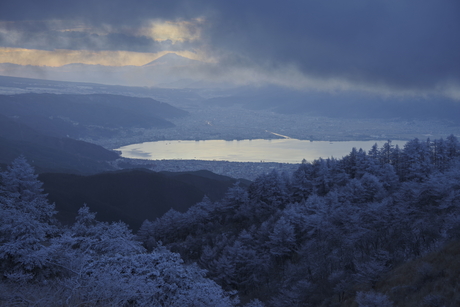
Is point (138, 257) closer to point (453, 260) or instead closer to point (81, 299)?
point (81, 299)

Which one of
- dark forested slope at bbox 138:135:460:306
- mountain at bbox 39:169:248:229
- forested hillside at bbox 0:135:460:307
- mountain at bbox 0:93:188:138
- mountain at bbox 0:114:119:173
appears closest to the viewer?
forested hillside at bbox 0:135:460:307

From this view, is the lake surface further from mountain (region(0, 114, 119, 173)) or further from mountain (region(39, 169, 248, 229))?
mountain (region(39, 169, 248, 229))

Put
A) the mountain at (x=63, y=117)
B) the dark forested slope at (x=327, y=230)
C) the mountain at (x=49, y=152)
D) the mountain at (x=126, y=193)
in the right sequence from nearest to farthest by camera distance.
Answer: the dark forested slope at (x=327, y=230) → the mountain at (x=126, y=193) → the mountain at (x=49, y=152) → the mountain at (x=63, y=117)

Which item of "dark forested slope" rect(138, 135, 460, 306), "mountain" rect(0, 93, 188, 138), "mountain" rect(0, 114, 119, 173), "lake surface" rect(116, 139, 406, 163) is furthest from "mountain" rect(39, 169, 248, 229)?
"mountain" rect(0, 93, 188, 138)

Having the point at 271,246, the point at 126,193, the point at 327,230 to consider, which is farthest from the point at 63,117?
the point at 327,230

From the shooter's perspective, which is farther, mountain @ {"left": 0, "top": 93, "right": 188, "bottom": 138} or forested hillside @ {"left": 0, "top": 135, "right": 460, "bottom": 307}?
mountain @ {"left": 0, "top": 93, "right": 188, "bottom": 138}

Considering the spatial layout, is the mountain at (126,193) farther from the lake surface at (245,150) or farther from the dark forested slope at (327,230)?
the lake surface at (245,150)

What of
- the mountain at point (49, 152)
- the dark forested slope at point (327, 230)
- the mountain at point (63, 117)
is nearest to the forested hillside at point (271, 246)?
the dark forested slope at point (327, 230)
